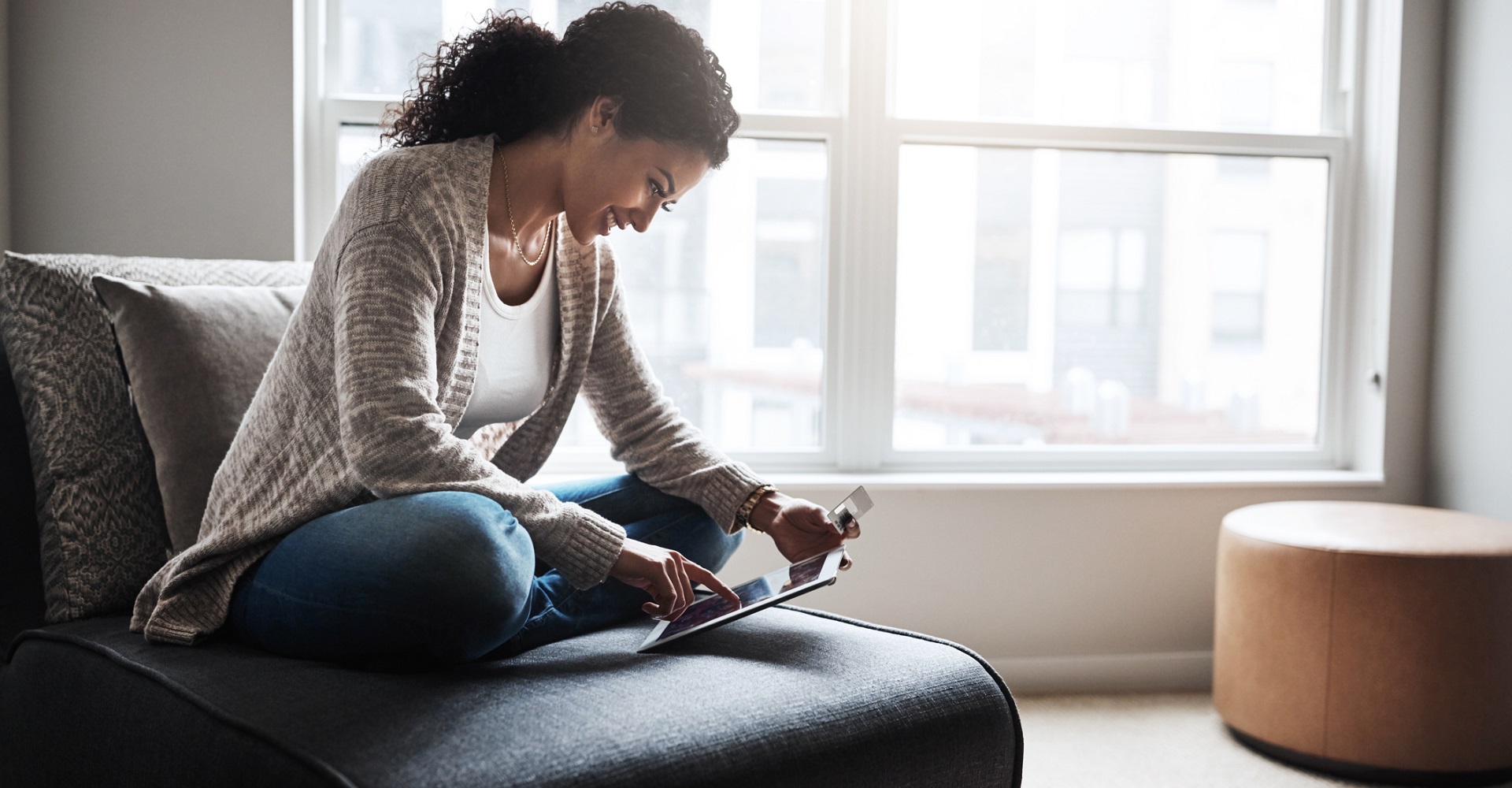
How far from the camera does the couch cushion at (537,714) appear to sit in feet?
2.91

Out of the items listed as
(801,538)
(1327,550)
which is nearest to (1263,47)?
(1327,550)

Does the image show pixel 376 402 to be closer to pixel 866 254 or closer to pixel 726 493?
pixel 726 493

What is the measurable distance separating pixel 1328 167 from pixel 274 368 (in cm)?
235

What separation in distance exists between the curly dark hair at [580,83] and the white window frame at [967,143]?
2.74ft

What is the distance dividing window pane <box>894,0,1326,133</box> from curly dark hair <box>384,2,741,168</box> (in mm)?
1128

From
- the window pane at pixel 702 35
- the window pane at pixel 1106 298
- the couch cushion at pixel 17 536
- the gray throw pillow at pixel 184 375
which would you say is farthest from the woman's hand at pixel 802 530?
the window pane at pixel 702 35

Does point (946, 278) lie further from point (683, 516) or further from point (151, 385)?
point (151, 385)

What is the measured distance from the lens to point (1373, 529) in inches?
77.7

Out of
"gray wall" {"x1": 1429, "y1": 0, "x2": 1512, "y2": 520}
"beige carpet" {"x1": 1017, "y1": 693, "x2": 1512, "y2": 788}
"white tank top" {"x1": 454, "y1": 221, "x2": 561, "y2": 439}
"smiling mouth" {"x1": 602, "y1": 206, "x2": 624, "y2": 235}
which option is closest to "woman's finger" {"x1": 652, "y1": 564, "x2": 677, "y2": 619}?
"white tank top" {"x1": 454, "y1": 221, "x2": 561, "y2": 439}

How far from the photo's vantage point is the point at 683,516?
147cm

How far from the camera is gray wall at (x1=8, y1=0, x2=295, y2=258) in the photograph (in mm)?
1974

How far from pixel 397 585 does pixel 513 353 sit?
48cm

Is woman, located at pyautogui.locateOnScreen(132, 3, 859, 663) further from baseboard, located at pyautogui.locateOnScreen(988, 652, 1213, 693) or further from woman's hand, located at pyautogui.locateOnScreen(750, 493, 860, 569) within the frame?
baseboard, located at pyautogui.locateOnScreen(988, 652, 1213, 693)

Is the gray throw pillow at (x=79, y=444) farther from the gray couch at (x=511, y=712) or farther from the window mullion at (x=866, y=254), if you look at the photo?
the window mullion at (x=866, y=254)
